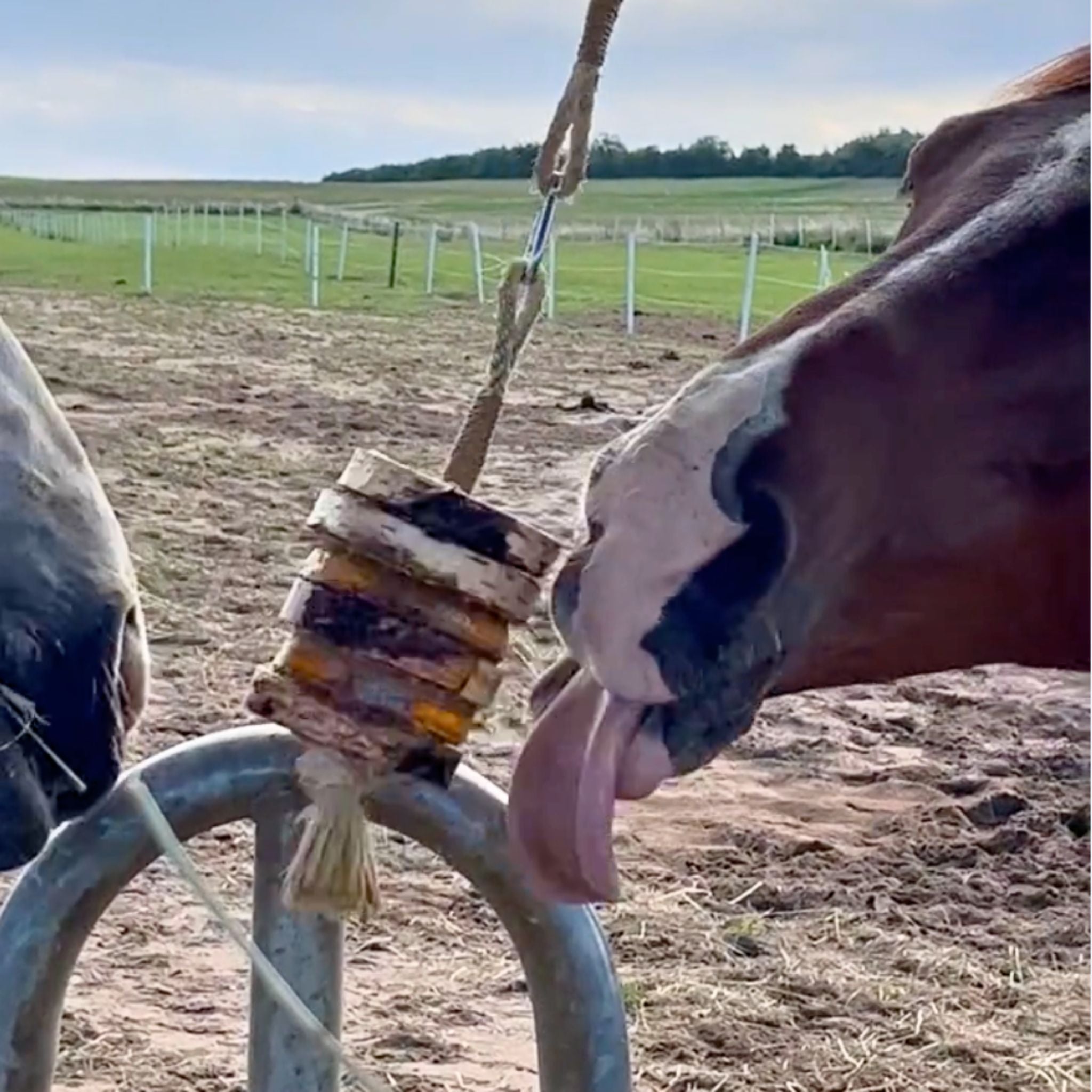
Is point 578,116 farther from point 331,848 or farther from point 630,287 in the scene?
point 630,287

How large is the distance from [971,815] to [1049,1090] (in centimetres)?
Result: 151

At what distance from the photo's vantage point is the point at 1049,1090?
9.91 feet

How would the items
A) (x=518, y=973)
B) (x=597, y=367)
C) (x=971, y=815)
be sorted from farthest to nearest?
1. (x=597, y=367)
2. (x=971, y=815)
3. (x=518, y=973)

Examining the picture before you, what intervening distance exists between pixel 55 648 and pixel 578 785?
715 mm

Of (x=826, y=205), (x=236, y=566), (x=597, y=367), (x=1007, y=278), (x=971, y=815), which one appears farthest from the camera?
(x=826, y=205)

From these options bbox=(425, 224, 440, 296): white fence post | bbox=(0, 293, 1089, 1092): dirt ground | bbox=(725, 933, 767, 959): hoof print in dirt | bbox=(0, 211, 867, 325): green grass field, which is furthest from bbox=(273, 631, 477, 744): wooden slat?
bbox=(425, 224, 440, 296): white fence post

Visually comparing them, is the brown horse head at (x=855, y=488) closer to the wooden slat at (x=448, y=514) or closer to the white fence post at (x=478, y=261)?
the wooden slat at (x=448, y=514)

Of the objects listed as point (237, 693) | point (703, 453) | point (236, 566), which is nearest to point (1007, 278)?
point (703, 453)

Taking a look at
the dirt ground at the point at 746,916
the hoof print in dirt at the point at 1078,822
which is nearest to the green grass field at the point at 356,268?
the dirt ground at the point at 746,916

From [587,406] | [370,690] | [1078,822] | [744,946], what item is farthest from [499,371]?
[587,406]

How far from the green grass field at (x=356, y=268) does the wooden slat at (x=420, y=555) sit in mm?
13006

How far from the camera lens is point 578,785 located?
4.33 feet

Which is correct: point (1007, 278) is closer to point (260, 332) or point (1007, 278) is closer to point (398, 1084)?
point (398, 1084)

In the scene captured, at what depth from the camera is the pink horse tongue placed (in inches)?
49.6
